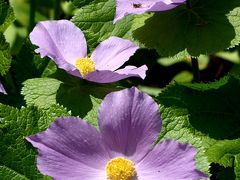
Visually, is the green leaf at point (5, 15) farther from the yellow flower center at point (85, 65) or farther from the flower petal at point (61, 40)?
the yellow flower center at point (85, 65)

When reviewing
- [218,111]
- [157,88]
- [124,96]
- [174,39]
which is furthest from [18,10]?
[124,96]

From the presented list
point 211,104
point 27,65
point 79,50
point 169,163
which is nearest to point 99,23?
point 79,50

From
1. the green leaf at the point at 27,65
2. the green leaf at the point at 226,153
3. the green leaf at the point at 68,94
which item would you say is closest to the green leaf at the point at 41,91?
the green leaf at the point at 68,94

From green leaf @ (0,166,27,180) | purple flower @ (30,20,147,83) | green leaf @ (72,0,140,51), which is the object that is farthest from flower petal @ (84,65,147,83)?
green leaf @ (0,166,27,180)

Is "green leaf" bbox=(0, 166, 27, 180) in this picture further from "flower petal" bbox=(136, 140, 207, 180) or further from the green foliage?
the green foliage

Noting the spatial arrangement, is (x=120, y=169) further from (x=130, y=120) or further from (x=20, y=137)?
(x=20, y=137)

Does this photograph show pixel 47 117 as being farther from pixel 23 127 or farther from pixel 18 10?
pixel 18 10
